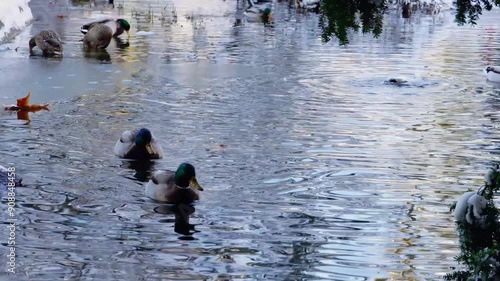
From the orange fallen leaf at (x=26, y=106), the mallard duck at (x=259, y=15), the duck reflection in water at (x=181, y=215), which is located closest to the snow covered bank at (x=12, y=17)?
the mallard duck at (x=259, y=15)

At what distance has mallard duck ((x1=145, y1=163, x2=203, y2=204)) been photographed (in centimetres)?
927

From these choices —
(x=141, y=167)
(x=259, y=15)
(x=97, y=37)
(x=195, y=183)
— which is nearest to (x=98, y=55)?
(x=97, y=37)

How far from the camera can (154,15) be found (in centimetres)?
3350

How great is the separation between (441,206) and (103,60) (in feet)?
39.5

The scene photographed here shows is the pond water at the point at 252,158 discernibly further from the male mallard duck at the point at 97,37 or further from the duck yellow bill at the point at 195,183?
the male mallard duck at the point at 97,37

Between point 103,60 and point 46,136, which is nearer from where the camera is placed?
point 46,136

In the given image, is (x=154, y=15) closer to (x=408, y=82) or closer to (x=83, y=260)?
(x=408, y=82)

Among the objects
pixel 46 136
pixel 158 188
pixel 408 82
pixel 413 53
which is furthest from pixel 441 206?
pixel 413 53

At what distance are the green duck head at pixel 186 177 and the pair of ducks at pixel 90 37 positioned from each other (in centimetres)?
1140

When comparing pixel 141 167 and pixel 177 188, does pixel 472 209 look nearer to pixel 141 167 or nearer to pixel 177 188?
pixel 177 188

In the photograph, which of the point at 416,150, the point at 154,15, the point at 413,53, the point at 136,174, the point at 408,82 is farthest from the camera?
the point at 154,15

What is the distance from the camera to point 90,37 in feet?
73.2

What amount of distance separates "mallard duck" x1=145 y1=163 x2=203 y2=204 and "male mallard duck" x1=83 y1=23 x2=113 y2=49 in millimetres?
13220

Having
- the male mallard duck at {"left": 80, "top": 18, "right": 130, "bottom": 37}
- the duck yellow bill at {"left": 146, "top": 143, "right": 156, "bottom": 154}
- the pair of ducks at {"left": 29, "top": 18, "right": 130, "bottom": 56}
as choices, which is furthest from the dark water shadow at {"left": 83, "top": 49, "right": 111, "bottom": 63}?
the duck yellow bill at {"left": 146, "top": 143, "right": 156, "bottom": 154}
